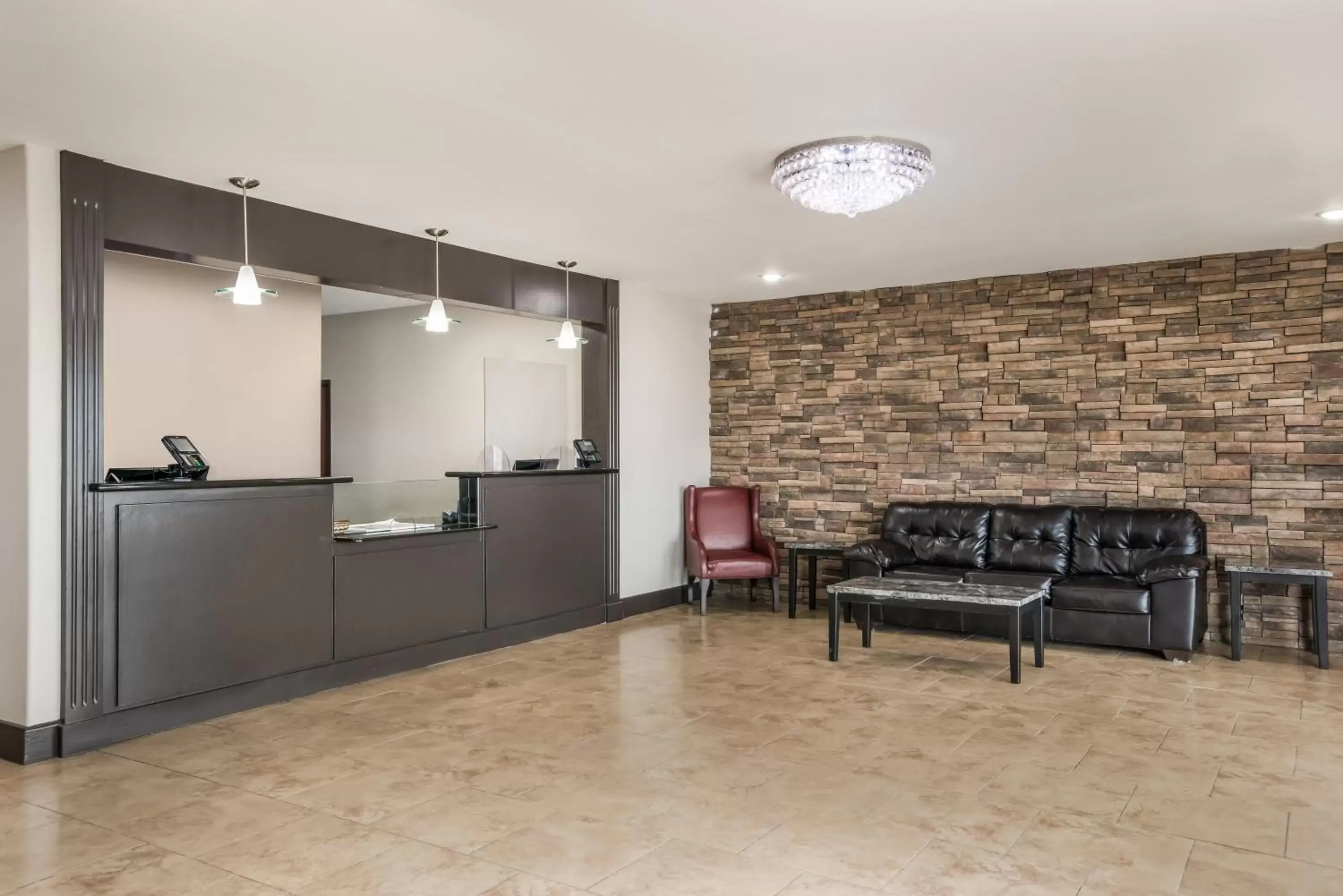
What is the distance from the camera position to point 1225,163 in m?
4.36

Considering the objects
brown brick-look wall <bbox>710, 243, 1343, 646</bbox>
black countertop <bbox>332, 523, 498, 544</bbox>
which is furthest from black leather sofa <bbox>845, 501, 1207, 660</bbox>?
black countertop <bbox>332, 523, 498, 544</bbox>

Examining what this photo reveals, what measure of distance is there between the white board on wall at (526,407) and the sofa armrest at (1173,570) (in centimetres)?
467

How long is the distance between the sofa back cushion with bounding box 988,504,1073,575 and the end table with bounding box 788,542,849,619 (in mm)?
1091

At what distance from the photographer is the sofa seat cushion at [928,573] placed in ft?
21.4

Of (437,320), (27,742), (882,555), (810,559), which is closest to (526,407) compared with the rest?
(810,559)

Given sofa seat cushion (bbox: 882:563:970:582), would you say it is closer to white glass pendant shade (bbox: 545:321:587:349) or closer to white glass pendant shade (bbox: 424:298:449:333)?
white glass pendant shade (bbox: 545:321:587:349)

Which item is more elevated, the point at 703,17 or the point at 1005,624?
the point at 703,17

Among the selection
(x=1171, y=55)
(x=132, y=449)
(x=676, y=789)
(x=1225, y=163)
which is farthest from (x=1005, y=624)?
(x=132, y=449)

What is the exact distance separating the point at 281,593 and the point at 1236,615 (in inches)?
215

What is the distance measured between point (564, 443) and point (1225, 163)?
559 centimetres

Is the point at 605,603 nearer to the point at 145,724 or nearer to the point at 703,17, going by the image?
the point at 145,724

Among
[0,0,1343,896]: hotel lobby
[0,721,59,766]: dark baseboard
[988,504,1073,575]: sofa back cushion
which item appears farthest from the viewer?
[988,504,1073,575]: sofa back cushion

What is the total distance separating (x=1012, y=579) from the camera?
20.6 feet

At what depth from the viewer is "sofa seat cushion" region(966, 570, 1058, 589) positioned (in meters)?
6.11
